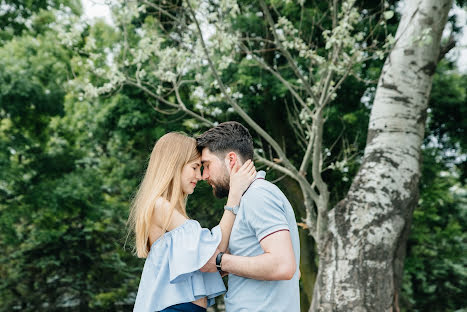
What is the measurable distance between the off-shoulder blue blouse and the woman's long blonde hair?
3.8 inches

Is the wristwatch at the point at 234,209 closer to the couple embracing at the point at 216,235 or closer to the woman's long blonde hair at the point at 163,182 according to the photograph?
the couple embracing at the point at 216,235

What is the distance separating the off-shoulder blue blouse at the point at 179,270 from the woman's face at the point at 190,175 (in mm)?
254

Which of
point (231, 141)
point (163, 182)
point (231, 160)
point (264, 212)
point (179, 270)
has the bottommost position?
point (179, 270)

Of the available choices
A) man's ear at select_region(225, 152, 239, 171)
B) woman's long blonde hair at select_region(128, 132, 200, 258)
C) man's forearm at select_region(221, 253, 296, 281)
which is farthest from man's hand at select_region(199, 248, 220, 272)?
man's ear at select_region(225, 152, 239, 171)

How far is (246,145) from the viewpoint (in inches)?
107

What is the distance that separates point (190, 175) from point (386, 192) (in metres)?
3.00

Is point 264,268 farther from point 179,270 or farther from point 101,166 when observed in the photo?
point 101,166

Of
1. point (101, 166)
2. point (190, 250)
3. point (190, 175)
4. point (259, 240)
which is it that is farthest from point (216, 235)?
point (101, 166)

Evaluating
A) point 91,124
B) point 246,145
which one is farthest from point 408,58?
point 91,124

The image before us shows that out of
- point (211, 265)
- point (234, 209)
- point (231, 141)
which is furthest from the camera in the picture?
point (231, 141)

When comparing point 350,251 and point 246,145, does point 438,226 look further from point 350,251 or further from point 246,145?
point 246,145

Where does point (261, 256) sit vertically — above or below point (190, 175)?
below

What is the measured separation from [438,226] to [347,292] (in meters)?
10.0

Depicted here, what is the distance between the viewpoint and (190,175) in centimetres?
285
